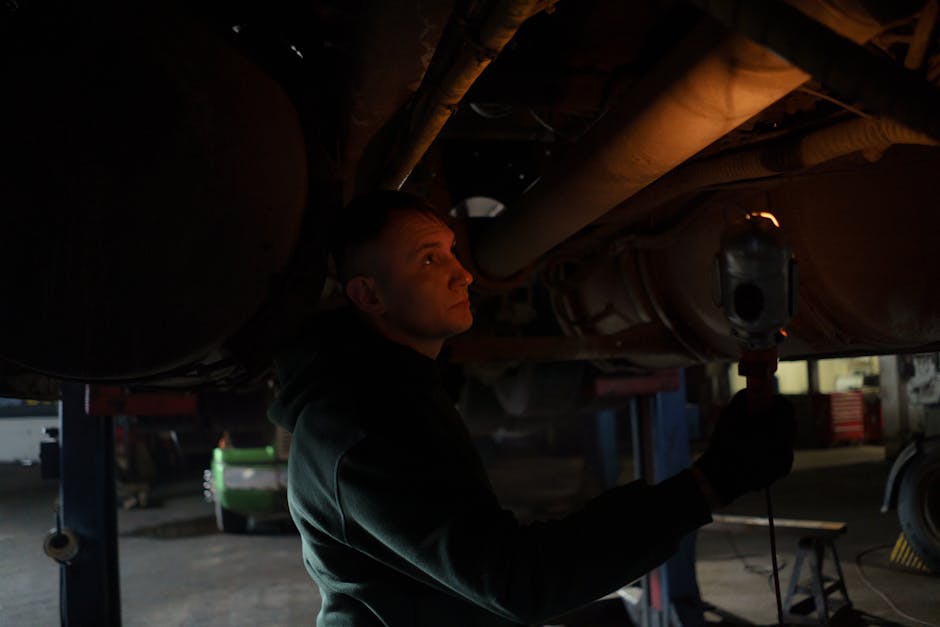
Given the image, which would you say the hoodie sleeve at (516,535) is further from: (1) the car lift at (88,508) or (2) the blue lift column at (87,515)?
(2) the blue lift column at (87,515)

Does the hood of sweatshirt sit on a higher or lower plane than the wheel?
higher

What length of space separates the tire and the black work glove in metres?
5.35

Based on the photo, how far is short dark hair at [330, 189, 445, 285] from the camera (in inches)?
54.6

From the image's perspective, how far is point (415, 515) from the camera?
104cm

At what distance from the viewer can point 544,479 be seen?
966 centimetres

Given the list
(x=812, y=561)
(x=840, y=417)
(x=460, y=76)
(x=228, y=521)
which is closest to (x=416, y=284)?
(x=460, y=76)

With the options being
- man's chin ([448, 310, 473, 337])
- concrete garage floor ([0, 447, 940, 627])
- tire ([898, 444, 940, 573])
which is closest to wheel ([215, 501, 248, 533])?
concrete garage floor ([0, 447, 940, 627])

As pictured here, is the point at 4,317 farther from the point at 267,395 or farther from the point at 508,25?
the point at 267,395

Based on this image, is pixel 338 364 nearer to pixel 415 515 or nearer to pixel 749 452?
pixel 415 515

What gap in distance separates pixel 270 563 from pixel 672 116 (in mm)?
6061

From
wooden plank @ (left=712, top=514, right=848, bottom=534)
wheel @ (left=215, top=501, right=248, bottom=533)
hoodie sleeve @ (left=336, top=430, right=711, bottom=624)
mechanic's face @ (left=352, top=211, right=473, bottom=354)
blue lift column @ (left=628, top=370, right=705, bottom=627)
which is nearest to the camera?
hoodie sleeve @ (left=336, top=430, right=711, bottom=624)

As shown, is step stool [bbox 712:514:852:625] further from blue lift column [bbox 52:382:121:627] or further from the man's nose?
the man's nose

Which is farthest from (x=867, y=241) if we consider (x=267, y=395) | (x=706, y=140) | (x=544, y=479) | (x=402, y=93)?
(x=544, y=479)

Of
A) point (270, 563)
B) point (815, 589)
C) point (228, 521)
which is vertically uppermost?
point (815, 589)
